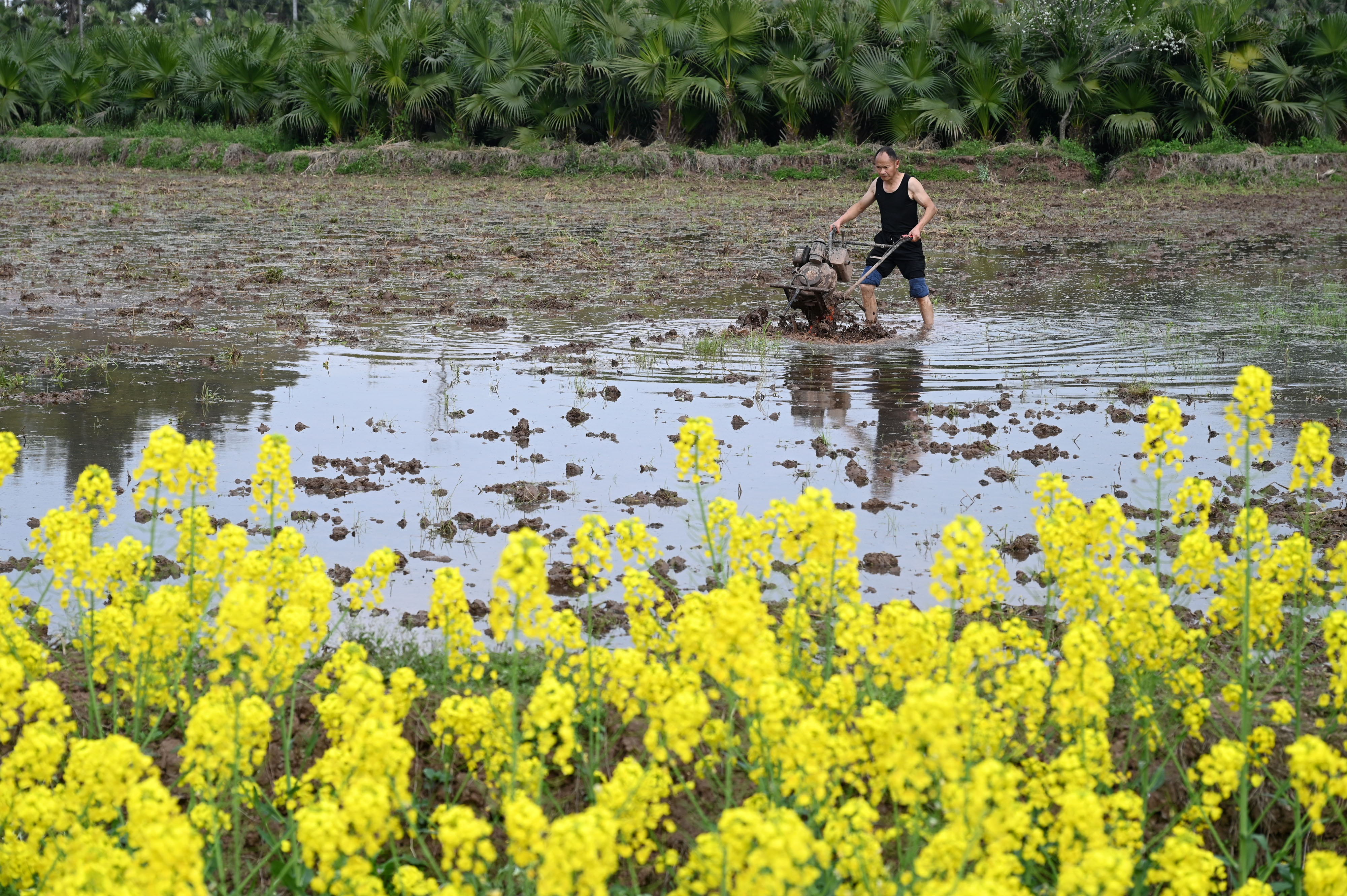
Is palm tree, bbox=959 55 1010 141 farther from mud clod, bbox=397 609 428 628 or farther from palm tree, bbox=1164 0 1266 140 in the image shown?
mud clod, bbox=397 609 428 628

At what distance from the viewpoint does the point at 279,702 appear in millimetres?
3691

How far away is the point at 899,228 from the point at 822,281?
1036mm

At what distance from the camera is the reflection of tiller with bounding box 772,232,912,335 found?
1143 cm

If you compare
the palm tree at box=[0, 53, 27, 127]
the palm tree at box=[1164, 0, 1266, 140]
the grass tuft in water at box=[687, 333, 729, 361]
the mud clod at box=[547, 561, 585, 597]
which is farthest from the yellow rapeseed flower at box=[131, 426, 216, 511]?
the palm tree at box=[0, 53, 27, 127]

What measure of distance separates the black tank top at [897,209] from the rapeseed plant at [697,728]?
285 inches

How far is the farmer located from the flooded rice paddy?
36 cm

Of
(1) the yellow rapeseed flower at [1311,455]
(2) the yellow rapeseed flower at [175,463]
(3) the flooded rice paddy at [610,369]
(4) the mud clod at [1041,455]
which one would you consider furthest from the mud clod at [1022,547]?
(2) the yellow rapeseed flower at [175,463]

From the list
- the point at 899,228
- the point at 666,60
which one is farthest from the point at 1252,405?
the point at 666,60

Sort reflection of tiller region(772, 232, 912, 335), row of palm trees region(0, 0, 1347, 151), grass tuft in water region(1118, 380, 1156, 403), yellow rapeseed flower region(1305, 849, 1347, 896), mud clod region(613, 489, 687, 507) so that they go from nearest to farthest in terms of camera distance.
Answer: yellow rapeseed flower region(1305, 849, 1347, 896), mud clod region(613, 489, 687, 507), grass tuft in water region(1118, 380, 1156, 403), reflection of tiller region(772, 232, 912, 335), row of palm trees region(0, 0, 1347, 151)

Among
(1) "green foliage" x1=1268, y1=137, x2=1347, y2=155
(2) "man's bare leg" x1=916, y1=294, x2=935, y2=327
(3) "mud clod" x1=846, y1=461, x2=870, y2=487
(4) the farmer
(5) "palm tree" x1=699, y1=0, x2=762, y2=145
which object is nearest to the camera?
(3) "mud clod" x1=846, y1=461, x2=870, y2=487

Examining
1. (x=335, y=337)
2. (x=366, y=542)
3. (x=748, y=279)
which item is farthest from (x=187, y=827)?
(x=748, y=279)

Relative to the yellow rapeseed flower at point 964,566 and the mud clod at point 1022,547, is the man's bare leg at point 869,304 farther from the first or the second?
the yellow rapeseed flower at point 964,566

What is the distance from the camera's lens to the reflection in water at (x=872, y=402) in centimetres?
776

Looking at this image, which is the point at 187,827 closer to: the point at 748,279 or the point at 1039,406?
the point at 1039,406
